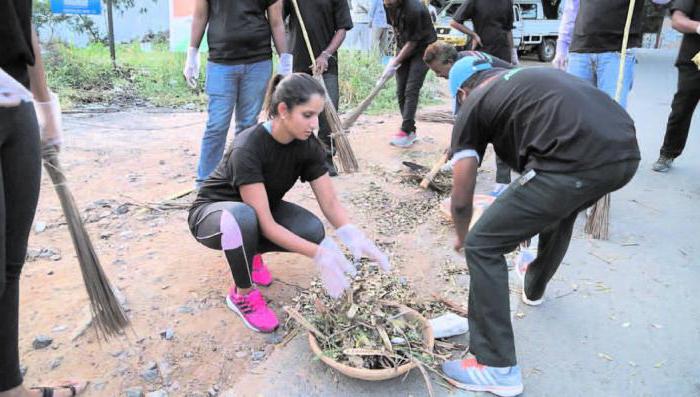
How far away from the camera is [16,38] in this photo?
1561 mm

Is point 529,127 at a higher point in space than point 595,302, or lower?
higher

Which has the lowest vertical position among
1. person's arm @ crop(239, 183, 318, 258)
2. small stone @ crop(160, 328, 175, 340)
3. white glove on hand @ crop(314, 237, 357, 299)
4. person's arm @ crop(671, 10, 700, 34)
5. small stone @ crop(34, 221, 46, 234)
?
small stone @ crop(160, 328, 175, 340)

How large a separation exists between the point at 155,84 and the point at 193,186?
15.0ft

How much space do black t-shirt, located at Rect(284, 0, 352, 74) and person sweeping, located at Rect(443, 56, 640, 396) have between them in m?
2.56

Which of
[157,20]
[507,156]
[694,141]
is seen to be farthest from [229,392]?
[157,20]

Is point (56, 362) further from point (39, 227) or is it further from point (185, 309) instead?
point (39, 227)

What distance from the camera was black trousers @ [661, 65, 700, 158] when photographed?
14.2 feet

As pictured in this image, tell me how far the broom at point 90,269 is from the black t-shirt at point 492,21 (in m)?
4.29

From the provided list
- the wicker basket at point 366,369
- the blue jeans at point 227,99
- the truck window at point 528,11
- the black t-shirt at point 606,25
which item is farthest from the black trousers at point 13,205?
the truck window at point 528,11

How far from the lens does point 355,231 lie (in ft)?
7.95

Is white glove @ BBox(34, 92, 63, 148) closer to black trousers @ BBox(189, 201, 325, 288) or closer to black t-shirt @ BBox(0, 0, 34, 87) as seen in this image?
black t-shirt @ BBox(0, 0, 34, 87)

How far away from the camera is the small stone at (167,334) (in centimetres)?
234

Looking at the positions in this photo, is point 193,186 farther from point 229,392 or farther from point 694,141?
point 694,141

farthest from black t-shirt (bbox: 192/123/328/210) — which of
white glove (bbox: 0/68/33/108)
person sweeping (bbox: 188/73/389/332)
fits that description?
white glove (bbox: 0/68/33/108)
